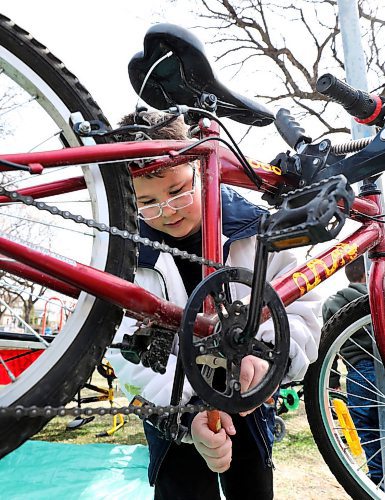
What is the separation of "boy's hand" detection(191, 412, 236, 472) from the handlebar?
71cm

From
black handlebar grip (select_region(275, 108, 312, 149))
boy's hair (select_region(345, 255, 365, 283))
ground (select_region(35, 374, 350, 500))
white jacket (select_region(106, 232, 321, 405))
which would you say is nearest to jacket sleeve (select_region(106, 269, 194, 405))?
white jacket (select_region(106, 232, 321, 405))

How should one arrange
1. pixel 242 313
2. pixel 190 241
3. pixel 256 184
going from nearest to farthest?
pixel 242 313 → pixel 256 184 → pixel 190 241

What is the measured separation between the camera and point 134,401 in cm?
87

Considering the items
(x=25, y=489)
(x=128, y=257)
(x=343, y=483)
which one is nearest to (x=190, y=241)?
(x=128, y=257)

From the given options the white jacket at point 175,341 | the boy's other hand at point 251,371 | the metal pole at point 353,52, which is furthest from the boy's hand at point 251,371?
the metal pole at point 353,52

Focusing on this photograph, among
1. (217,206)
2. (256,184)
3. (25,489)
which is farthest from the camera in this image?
(25,489)

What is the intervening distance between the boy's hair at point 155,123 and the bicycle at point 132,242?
5 cm

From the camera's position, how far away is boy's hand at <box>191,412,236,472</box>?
82 centimetres

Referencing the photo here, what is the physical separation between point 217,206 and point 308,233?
27 centimetres

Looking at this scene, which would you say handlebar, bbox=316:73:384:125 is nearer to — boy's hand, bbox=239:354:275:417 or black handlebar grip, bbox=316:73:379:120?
black handlebar grip, bbox=316:73:379:120

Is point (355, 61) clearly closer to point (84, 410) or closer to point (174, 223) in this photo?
point (174, 223)

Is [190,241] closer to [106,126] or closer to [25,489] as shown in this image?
[106,126]

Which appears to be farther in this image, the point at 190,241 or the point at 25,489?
the point at 25,489

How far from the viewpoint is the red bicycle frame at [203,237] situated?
2.34 feet
